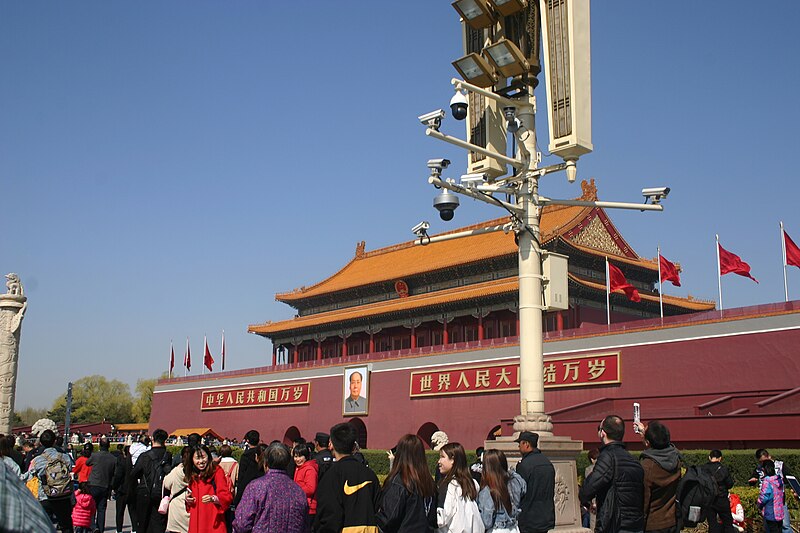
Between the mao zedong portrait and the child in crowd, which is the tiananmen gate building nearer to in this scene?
the mao zedong portrait

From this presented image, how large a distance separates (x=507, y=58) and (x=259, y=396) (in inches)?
1100

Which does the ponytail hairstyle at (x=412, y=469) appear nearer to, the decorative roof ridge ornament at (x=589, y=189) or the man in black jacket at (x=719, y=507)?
the man in black jacket at (x=719, y=507)

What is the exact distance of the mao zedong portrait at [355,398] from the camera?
97.5 feet

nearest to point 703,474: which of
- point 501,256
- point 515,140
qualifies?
point 515,140

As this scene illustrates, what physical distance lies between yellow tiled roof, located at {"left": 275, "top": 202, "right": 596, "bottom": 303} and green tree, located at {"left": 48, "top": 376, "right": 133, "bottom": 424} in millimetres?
30236

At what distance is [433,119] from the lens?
314 inches

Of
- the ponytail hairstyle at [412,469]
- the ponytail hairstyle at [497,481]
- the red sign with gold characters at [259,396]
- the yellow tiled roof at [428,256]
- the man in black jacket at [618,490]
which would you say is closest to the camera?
the ponytail hairstyle at [412,469]

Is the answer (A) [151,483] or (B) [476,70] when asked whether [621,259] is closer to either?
(B) [476,70]

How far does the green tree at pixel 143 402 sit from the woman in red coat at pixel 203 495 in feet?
185

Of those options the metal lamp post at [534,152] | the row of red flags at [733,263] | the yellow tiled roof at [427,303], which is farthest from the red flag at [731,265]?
the metal lamp post at [534,152]

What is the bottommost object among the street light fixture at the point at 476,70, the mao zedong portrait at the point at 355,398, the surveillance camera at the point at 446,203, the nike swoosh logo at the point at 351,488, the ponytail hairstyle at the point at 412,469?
the nike swoosh logo at the point at 351,488

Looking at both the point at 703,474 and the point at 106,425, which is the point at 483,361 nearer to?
the point at 703,474

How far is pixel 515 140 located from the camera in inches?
351

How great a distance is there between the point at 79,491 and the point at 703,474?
7.12 m
